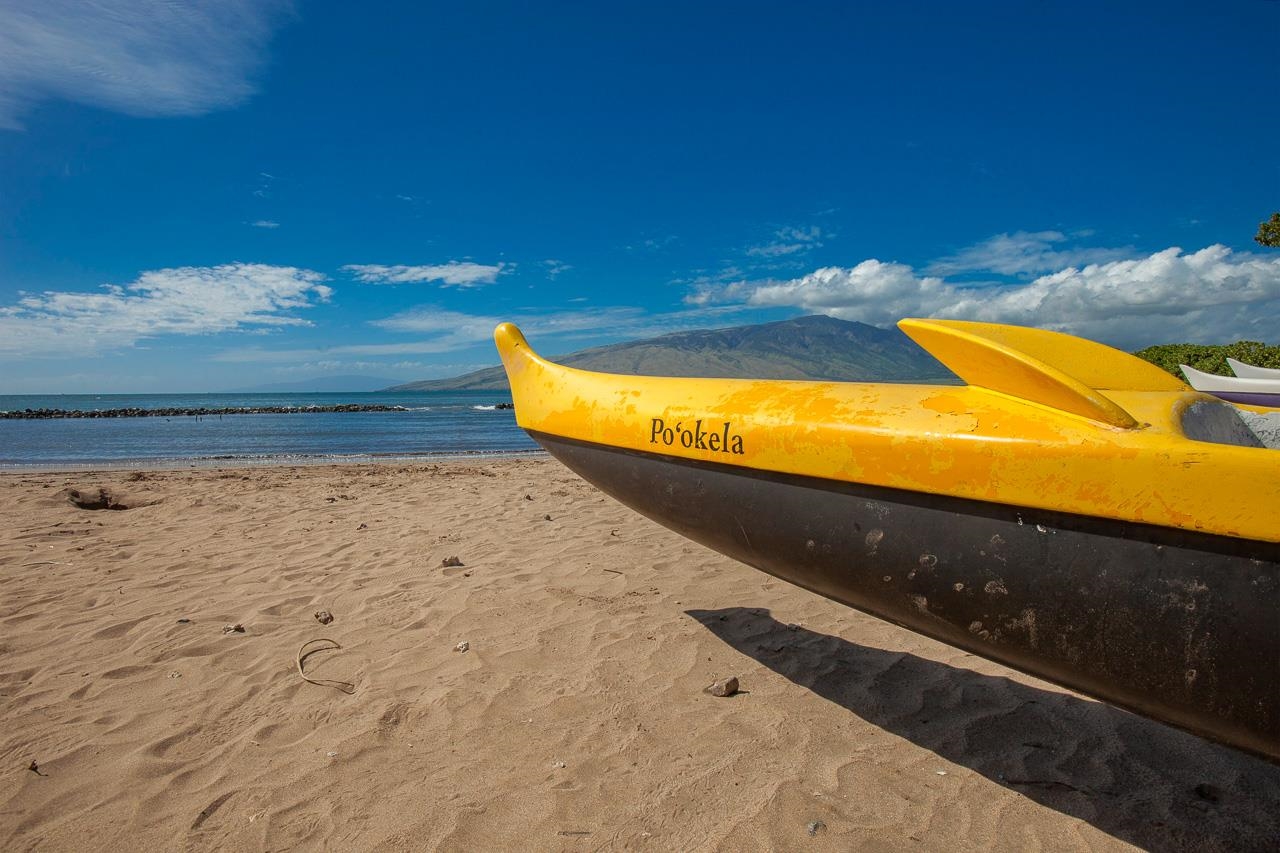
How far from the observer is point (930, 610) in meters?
1.95

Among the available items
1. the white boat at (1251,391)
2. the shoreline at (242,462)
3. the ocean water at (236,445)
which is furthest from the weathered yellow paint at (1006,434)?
the ocean water at (236,445)

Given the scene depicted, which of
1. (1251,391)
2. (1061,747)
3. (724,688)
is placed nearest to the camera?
(1061,747)

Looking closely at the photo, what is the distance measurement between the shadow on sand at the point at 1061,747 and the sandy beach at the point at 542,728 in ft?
0.04

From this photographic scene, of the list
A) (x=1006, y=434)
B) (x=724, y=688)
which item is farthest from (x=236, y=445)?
(x=1006, y=434)

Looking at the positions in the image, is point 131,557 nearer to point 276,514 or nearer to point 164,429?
point 276,514

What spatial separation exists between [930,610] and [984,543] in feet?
1.01

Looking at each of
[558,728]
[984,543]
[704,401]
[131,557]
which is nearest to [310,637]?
[558,728]

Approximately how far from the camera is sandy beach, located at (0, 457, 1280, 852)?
198 centimetres

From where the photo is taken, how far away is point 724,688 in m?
2.82

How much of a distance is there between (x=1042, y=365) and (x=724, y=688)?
181cm

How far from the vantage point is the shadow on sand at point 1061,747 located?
2.04 m

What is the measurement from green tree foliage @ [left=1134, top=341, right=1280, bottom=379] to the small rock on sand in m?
12.4

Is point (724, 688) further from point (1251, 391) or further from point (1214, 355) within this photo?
point (1214, 355)

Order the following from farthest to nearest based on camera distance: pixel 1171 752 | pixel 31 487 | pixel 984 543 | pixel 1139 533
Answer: pixel 31 487 → pixel 1171 752 → pixel 984 543 → pixel 1139 533
